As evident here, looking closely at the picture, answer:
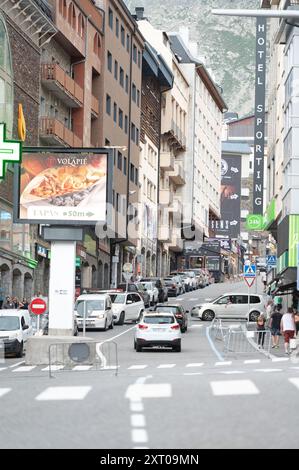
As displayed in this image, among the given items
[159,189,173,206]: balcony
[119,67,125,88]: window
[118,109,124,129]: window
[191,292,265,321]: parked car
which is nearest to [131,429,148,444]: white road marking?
[191,292,265,321]: parked car

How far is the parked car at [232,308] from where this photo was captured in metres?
60.8

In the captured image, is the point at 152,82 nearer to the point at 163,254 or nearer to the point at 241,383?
the point at 163,254

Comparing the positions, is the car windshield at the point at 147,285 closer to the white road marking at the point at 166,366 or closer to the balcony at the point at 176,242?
the balcony at the point at 176,242

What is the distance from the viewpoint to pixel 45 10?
214 ft

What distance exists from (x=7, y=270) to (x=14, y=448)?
4536 centimetres

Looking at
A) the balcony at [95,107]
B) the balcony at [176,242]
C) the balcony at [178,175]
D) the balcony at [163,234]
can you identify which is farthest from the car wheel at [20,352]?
the balcony at [178,175]

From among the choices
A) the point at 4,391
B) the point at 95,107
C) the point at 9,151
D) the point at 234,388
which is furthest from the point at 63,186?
the point at 95,107

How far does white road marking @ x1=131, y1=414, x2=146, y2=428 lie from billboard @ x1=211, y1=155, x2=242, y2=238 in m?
171

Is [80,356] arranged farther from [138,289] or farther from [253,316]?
[138,289]

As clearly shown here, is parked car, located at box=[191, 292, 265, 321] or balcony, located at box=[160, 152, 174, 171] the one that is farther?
balcony, located at box=[160, 152, 174, 171]

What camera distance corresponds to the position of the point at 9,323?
38.6 meters

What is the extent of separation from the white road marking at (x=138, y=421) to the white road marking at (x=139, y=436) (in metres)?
0.44

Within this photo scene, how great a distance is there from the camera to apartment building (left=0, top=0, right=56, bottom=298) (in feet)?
191

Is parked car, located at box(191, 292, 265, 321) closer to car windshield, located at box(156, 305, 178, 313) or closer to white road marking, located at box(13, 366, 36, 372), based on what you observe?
car windshield, located at box(156, 305, 178, 313)
